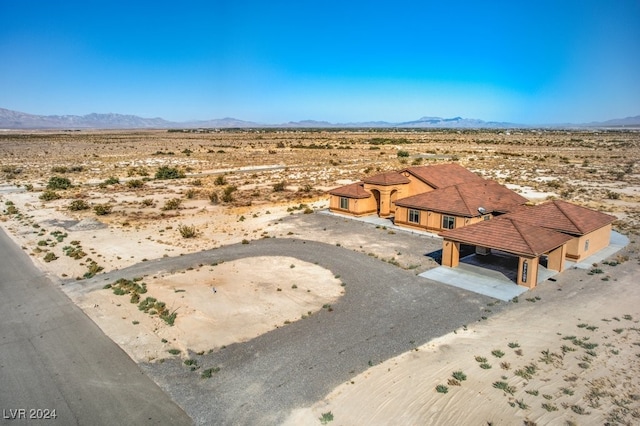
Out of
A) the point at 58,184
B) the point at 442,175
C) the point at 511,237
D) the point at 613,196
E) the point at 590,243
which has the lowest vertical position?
the point at 613,196

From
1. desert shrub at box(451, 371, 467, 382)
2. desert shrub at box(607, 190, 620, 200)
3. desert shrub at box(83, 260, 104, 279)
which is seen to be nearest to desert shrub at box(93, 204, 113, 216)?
desert shrub at box(83, 260, 104, 279)

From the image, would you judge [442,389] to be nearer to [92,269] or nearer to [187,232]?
[92,269]

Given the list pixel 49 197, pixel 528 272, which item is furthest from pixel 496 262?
pixel 49 197

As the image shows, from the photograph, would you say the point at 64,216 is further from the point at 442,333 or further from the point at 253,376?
the point at 442,333

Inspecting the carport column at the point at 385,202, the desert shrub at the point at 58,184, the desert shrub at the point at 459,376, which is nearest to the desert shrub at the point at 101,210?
the desert shrub at the point at 58,184

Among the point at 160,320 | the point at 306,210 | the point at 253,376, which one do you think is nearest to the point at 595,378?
the point at 253,376

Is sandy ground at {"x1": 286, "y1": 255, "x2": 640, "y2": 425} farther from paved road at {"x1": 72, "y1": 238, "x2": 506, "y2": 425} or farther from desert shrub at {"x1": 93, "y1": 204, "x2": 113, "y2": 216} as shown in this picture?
desert shrub at {"x1": 93, "y1": 204, "x2": 113, "y2": 216}
